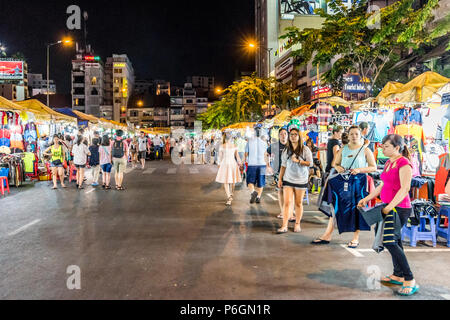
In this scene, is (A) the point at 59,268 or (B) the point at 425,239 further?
(B) the point at 425,239

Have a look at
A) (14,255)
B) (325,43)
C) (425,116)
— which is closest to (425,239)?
(425,116)

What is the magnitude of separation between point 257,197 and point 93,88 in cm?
9883

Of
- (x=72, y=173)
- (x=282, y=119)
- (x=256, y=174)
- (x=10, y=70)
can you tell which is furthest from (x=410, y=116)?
(x=10, y=70)

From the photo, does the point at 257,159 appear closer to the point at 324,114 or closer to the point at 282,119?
the point at 324,114

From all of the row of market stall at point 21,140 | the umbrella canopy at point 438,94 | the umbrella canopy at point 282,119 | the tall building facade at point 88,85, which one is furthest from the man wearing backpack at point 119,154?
the tall building facade at point 88,85

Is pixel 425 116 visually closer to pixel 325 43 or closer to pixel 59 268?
pixel 325 43

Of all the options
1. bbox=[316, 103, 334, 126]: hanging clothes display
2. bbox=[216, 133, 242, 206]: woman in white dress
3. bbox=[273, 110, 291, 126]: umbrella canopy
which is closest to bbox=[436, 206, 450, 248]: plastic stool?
bbox=[216, 133, 242, 206]: woman in white dress

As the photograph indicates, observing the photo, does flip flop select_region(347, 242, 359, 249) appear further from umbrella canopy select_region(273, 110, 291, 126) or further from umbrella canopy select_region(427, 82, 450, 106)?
umbrella canopy select_region(273, 110, 291, 126)

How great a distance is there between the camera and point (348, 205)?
5.95 m

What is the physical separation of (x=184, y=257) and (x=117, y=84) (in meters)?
106

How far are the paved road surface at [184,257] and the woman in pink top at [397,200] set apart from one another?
10.1 inches

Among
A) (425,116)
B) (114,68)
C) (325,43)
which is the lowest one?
A: (425,116)

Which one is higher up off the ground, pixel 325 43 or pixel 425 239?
pixel 325 43

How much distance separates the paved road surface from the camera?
4.33 metres
